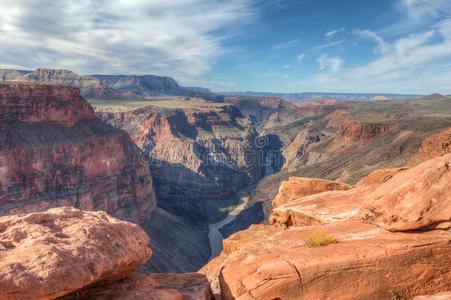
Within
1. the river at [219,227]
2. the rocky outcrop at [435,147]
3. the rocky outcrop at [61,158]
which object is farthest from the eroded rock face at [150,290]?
the river at [219,227]

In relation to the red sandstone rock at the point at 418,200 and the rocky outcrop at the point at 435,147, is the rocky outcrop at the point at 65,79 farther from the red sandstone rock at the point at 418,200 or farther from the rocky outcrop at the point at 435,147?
the red sandstone rock at the point at 418,200

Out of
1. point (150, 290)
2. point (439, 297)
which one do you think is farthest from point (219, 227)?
point (439, 297)

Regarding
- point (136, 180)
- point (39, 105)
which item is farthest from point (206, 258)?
point (39, 105)

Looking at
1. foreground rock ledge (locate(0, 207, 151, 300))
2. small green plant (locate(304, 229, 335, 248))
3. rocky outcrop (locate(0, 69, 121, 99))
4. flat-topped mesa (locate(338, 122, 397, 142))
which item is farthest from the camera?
rocky outcrop (locate(0, 69, 121, 99))

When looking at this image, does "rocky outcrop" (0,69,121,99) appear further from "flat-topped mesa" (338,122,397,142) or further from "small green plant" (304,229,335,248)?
"small green plant" (304,229,335,248)

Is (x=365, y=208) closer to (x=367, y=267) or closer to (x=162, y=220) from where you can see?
(x=367, y=267)

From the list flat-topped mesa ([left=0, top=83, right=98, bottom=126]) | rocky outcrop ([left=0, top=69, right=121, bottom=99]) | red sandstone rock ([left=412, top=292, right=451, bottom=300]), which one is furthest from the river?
rocky outcrop ([left=0, top=69, right=121, bottom=99])
